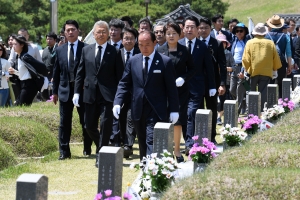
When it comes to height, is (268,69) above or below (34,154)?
above

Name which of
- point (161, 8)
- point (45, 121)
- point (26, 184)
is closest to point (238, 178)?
point (26, 184)

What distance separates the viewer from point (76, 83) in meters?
10.9

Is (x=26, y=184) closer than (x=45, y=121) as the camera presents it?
Yes

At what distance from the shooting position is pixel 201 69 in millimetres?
11914

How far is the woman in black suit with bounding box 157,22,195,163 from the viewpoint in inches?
424

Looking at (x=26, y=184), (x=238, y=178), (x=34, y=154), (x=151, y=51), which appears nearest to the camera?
(x=26, y=184)

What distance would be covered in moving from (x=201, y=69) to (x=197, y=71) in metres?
0.10

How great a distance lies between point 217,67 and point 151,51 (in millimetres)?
3718

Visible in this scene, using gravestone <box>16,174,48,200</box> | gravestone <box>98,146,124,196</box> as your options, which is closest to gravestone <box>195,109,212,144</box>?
gravestone <box>98,146,124,196</box>

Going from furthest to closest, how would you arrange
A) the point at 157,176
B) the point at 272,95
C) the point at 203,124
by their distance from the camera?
the point at 272,95 → the point at 203,124 → the point at 157,176

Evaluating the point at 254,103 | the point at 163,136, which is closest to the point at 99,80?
the point at 163,136

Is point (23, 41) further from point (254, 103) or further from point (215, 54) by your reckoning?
point (254, 103)

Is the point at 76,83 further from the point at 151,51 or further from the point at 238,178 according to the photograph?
the point at 238,178

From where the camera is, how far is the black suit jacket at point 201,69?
38.7 ft
